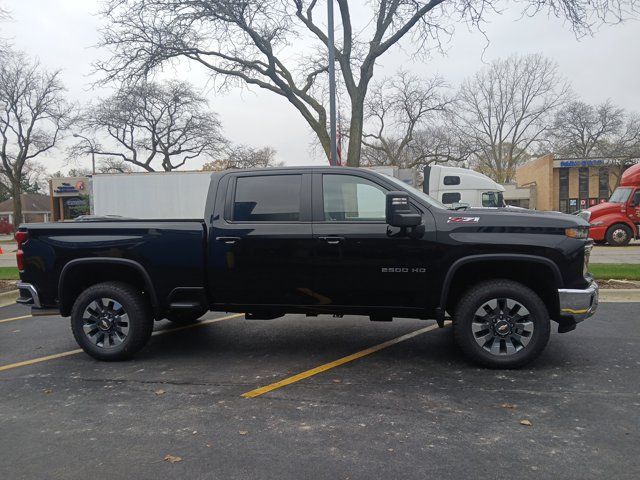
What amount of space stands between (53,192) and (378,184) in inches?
1810

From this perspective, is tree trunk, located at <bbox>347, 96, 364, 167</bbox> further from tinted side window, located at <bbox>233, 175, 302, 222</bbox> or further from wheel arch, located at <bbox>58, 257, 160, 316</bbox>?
wheel arch, located at <bbox>58, 257, 160, 316</bbox>

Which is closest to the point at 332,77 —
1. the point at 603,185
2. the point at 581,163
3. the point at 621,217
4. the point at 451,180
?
the point at 451,180

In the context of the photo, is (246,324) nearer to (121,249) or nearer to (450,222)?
(121,249)

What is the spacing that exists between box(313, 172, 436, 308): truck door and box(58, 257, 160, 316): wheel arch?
181 cm

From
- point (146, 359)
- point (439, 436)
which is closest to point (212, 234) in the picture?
point (146, 359)

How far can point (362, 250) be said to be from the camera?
4.68 meters

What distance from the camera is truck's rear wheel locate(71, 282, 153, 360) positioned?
201 inches

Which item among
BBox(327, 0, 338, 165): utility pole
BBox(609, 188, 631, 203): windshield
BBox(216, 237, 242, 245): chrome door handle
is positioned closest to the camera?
BBox(216, 237, 242, 245): chrome door handle

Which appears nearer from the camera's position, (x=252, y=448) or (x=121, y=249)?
(x=252, y=448)

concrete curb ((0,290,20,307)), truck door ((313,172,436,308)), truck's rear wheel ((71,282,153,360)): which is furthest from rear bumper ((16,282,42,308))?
concrete curb ((0,290,20,307))

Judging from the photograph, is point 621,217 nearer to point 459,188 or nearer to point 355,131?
point 459,188

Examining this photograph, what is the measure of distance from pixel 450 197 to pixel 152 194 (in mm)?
11247

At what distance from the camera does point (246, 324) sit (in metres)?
6.87

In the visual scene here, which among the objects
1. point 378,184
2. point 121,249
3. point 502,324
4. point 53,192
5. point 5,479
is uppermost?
point 53,192
